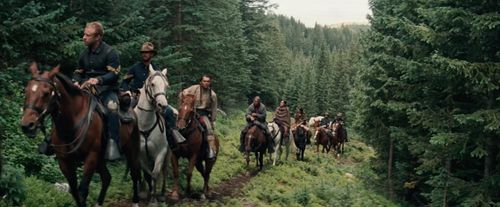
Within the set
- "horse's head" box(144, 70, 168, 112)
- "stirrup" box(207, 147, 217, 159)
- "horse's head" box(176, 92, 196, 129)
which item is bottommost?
"stirrup" box(207, 147, 217, 159)

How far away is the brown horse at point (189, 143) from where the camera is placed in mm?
11008

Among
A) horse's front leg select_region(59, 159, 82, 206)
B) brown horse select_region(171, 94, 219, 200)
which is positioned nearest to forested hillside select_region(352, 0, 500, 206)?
brown horse select_region(171, 94, 219, 200)

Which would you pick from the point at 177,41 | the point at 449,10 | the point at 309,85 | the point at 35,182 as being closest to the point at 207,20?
the point at 177,41

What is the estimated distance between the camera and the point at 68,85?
681 cm

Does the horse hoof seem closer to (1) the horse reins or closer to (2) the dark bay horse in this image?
(1) the horse reins

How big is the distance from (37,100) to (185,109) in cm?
517

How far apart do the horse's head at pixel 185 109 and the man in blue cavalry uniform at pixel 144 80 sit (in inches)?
12.7

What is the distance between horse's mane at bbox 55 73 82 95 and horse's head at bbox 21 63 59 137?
13.5 inches

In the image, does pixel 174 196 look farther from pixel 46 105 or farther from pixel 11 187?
pixel 46 105

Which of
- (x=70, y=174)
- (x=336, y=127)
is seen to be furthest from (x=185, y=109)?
(x=336, y=127)

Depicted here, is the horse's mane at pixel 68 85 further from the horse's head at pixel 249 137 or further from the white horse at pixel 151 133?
the horse's head at pixel 249 137

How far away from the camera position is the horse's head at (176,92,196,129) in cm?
1095

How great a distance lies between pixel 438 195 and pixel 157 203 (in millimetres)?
7642

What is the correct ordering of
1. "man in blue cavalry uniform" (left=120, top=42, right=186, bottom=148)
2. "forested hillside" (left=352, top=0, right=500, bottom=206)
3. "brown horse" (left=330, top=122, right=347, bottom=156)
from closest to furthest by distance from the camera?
"man in blue cavalry uniform" (left=120, top=42, right=186, bottom=148) → "forested hillside" (left=352, top=0, right=500, bottom=206) → "brown horse" (left=330, top=122, right=347, bottom=156)
